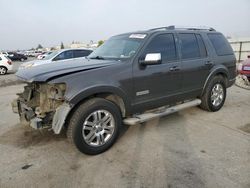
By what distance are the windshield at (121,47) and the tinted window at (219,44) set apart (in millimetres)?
2116

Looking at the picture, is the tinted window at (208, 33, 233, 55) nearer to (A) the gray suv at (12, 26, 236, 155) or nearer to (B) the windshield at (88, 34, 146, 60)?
(A) the gray suv at (12, 26, 236, 155)

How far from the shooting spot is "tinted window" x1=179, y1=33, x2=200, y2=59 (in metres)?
4.57

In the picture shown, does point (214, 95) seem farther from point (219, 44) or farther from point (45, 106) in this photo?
Result: point (45, 106)

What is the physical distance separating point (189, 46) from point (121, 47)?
1.51 metres

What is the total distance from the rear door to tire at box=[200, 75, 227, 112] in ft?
0.96

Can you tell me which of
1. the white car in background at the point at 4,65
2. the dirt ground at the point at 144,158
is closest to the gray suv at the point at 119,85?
the dirt ground at the point at 144,158

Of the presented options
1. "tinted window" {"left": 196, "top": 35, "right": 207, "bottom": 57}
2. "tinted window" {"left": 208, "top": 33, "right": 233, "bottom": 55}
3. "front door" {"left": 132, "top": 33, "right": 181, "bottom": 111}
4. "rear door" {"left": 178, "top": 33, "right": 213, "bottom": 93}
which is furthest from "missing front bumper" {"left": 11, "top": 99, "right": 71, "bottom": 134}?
"tinted window" {"left": 208, "top": 33, "right": 233, "bottom": 55}

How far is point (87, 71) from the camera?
335 centimetres

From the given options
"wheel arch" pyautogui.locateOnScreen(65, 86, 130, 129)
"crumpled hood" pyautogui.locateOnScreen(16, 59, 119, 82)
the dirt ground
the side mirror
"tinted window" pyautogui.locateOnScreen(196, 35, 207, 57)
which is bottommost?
the dirt ground

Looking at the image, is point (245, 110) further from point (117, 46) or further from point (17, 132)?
point (17, 132)

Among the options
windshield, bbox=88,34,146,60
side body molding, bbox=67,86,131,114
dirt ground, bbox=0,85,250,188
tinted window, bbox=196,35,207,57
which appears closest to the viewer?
dirt ground, bbox=0,85,250,188

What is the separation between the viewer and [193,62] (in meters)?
4.70

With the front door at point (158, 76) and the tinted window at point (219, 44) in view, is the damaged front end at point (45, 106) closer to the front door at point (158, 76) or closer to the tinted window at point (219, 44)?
the front door at point (158, 76)

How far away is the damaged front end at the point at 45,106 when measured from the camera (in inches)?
126
